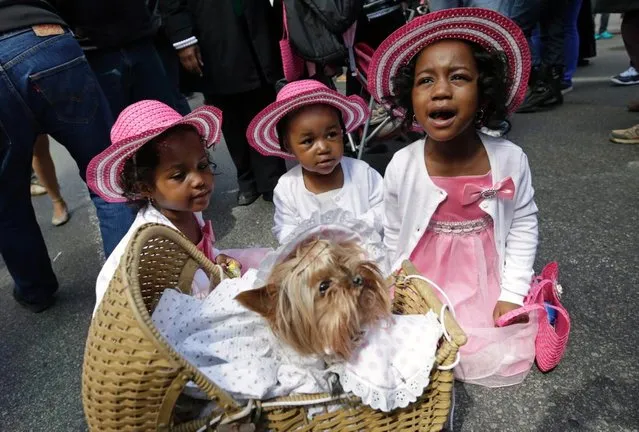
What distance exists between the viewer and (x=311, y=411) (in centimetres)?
125

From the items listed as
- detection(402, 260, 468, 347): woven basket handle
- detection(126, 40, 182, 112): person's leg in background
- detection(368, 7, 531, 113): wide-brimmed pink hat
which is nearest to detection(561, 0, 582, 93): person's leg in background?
detection(368, 7, 531, 113): wide-brimmed pink hat

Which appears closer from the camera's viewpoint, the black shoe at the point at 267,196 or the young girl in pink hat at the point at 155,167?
the young girl in pink hat at the point at 155,167

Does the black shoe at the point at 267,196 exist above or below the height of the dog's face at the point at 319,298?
below

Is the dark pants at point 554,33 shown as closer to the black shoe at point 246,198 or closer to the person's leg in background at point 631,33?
the person's leg in background at point 631,33

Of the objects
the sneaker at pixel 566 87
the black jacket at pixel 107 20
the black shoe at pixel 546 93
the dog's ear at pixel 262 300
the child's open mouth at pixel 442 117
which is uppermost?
the black jacket at pixel 107 20

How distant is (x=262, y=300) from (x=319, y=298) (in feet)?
0.60

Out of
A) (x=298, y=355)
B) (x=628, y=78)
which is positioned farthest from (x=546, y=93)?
(x=298, y=355)

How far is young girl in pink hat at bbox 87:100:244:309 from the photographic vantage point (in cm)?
167

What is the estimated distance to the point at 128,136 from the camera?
5.52ft

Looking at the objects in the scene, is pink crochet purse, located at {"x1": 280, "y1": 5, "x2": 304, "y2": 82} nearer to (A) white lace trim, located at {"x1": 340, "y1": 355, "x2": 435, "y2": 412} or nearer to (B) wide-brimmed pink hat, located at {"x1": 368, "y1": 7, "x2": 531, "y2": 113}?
(B) wide-brimmed pink hat, located at {"x1": 368, "y1": 7, "x2": 531, "y2": 113}

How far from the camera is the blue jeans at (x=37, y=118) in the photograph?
70.1 inches

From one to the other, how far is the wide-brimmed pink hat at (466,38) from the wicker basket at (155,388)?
2.85ft

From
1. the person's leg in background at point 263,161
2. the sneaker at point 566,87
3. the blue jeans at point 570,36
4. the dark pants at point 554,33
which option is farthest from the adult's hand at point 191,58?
the sneaker at point 566,87

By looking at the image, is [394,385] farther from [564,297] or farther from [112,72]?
[112,72]
